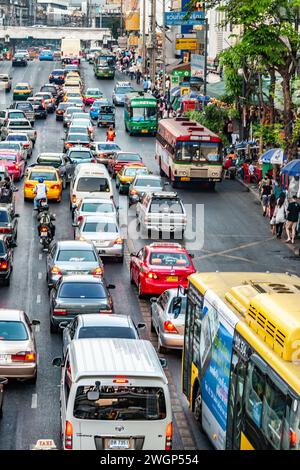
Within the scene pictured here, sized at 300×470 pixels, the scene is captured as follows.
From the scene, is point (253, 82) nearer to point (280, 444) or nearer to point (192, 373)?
point (192, 373)

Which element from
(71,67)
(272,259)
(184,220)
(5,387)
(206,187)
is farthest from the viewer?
(71,67)

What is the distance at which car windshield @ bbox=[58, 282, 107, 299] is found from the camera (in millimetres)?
25797

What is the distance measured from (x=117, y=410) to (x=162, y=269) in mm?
14163

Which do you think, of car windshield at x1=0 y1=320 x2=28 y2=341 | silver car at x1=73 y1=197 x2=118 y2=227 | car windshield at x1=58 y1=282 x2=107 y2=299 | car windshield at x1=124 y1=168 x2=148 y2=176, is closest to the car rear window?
silver car at x1=73 y1=197 x2=118 y2=227

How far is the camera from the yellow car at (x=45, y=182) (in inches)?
1823

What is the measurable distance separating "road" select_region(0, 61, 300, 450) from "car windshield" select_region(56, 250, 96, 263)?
116 cm

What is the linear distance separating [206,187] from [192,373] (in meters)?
33.3

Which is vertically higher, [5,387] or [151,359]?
[151,359]

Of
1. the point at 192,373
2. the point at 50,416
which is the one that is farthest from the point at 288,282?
the point at 50,416

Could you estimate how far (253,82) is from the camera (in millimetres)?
63312

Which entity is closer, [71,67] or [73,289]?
[73,289]

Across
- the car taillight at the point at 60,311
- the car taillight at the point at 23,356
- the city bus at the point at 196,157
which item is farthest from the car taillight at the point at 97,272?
the city bus at the point at 196,157

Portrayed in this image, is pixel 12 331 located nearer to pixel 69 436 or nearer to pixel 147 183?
pixel 69 436

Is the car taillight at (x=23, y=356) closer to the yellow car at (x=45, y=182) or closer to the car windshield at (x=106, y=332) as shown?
the car windshield at (x=106, y=332)
